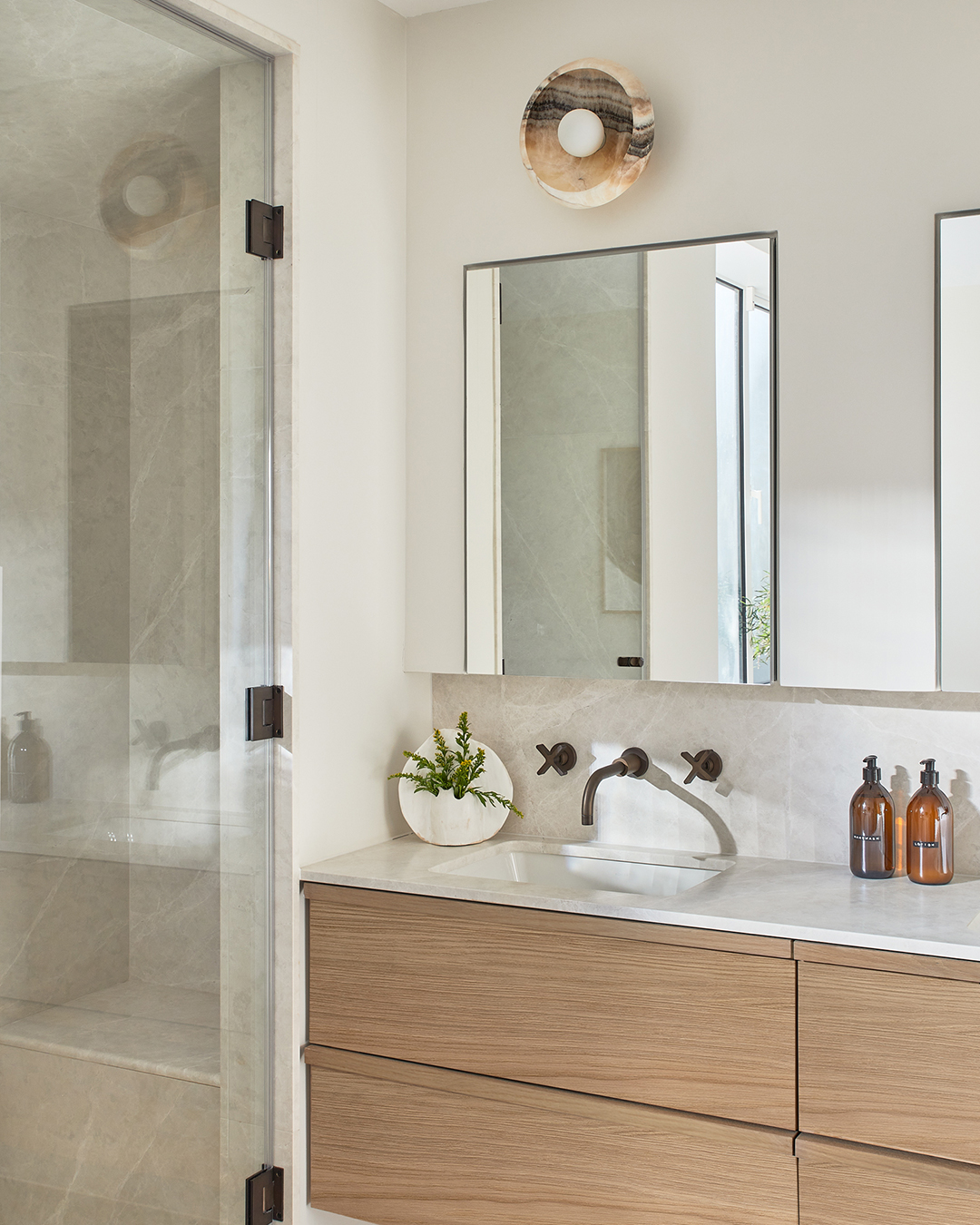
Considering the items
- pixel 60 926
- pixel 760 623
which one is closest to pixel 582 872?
pixel 760 623

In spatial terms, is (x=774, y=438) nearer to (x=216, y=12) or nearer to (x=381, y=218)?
(x=381, y=218)

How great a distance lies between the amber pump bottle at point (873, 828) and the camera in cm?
195

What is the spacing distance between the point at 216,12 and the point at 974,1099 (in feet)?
6.57

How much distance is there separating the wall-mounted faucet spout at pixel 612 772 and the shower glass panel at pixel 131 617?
590 millimetres

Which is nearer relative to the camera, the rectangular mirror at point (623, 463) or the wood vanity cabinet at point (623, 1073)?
the wood vanity cabinet at point (623, 1073)

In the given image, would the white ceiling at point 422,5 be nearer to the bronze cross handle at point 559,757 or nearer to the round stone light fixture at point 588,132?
the round stone light fixture at point 588,132

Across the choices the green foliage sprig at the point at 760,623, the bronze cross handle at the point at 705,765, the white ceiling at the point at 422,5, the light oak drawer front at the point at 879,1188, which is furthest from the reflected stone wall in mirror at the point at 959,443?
the white ceiling at the point at 422,5

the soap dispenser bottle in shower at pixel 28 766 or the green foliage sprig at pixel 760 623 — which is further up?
the green foliage sprig at pixel 760 623

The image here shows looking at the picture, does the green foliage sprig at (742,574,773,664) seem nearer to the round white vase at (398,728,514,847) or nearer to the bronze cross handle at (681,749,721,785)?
the bronze cross handle at (681,749,721,785)

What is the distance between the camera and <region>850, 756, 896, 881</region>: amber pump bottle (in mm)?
1950

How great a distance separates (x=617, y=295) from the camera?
7.23 ft

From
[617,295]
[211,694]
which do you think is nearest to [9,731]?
[211,694]

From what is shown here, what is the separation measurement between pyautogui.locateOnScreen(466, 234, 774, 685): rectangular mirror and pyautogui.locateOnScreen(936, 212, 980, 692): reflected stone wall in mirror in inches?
11.4

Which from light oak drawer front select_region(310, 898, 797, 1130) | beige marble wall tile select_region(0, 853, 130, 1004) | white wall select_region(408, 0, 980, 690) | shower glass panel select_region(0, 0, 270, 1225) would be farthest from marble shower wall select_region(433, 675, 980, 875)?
beige marble wall tile select_region(0, 853, 130, 1004)
